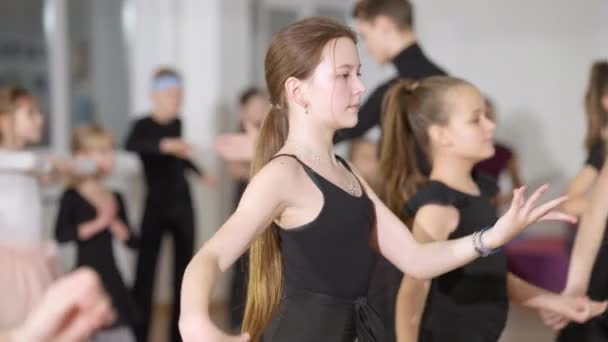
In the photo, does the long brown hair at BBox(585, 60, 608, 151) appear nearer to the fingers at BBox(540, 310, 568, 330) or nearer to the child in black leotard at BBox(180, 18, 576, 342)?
the fingers at BBox(540, 310, 568, 330)

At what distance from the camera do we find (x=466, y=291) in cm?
238

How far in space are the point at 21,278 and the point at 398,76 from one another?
65.4 inches

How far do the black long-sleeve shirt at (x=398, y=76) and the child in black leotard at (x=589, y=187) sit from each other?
0.58 m

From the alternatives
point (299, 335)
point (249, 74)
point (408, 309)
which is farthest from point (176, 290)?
point (299, 335)

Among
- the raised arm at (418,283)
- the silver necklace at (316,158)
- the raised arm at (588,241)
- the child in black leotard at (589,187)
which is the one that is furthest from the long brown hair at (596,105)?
the silver necklace at (316,158)

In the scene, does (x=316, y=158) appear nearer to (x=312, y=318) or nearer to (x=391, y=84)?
(x=312, y=318)

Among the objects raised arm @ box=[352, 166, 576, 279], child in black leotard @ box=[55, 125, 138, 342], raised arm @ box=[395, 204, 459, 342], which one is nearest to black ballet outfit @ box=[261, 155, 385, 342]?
raised arm @ box=[352, 166, 576, 279]

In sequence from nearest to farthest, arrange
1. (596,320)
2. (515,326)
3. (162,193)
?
(596,320) → (162,193) → (515,326)

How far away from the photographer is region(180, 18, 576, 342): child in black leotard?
183cm

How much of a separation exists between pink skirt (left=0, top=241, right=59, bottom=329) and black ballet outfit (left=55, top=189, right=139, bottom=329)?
0.17 meters

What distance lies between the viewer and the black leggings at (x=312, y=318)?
72.7 inches

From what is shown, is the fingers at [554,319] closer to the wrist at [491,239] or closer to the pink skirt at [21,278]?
the wrist at [491,239]

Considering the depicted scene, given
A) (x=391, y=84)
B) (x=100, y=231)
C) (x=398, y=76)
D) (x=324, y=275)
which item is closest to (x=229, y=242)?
(x=324, y=275)

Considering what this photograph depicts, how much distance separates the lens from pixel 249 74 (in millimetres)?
5844
